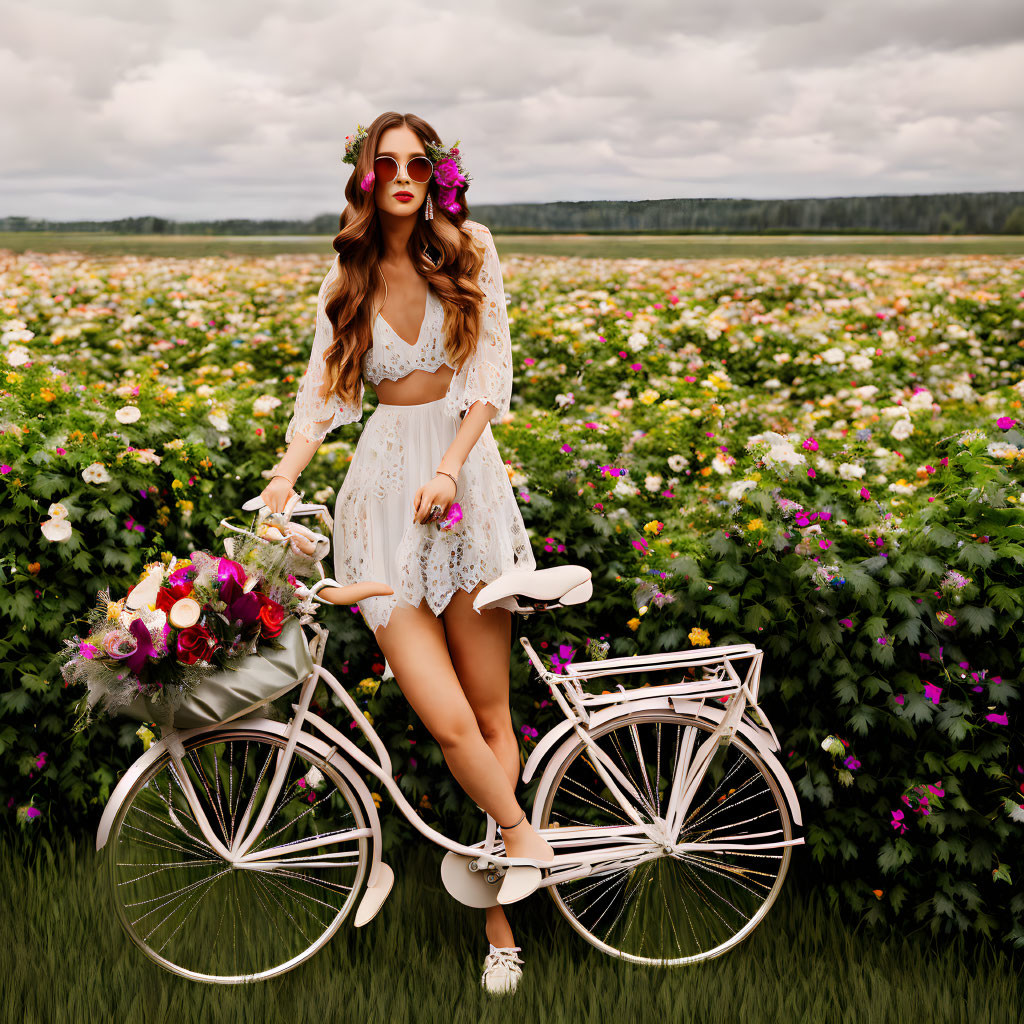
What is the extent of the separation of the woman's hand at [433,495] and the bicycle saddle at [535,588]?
0.81 ft

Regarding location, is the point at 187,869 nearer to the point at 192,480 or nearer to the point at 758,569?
the point at 192,480

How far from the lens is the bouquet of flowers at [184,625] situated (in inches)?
86.4

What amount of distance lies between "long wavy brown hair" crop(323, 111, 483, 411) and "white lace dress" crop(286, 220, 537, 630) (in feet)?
0.13

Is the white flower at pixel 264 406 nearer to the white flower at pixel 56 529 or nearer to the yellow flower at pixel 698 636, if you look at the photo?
the white flower at pixel 56 529

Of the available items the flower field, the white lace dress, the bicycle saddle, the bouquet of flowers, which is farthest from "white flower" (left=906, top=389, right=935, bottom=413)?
the bouquet of flowers

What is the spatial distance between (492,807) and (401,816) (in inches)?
30.0

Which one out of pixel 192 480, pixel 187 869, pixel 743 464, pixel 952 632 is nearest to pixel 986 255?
pixel 743 464

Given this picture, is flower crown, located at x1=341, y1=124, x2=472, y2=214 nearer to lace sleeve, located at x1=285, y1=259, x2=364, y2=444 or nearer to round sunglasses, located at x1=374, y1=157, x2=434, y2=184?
round sunglasses, located at x1=374, y1=157, x2=434, y2=184

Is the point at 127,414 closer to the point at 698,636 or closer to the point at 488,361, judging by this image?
the point at 488,361

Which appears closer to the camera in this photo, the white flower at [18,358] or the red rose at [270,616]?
the red rose at [270,616]

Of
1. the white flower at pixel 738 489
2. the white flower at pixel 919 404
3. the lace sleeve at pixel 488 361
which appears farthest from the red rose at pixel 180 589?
the white flower at pixel 919 404

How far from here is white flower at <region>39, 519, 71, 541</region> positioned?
10.2 ft

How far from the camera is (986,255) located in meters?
9.70

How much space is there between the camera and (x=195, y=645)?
7.23 feet
